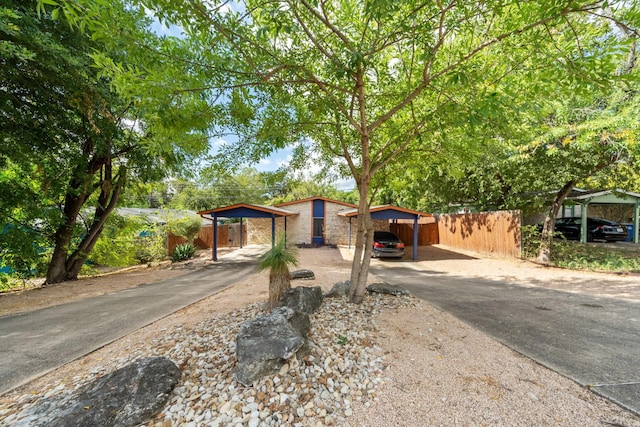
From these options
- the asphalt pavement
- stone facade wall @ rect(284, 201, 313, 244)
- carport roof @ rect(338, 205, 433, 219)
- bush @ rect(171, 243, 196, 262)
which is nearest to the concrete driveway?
the asphalt pavement

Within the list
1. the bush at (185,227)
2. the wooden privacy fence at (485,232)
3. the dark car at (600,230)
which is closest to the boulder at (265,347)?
the wooden privacy fence at (485,232)

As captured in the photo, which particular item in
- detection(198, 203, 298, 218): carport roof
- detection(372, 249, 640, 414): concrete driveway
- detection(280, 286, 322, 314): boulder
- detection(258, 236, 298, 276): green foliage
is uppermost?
detection(198, 203, 298, 218): carport roof

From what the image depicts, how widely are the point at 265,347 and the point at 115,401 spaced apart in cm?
119

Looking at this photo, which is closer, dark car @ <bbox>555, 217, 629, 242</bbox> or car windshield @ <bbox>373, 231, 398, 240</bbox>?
car windshield @ <bbox>373, 231, 398, 240</bbox>

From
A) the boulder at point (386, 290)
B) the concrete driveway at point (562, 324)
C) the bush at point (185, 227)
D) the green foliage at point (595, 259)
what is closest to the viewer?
the concrete driveway at point (562, 324)

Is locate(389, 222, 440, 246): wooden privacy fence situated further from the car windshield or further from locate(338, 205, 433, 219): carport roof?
the car windshield

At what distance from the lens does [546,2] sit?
248 cm

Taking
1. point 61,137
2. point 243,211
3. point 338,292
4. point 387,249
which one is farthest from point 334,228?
point 61,137

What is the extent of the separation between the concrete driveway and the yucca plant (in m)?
2.94

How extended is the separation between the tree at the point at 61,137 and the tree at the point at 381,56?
1.08m

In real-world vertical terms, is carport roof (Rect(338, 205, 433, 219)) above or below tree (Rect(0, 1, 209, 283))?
below

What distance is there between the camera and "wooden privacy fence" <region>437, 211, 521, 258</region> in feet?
35.3

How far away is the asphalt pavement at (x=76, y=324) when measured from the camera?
310cm

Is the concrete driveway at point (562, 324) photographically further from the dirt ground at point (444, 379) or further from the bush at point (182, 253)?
the bush at point (182, 253)
